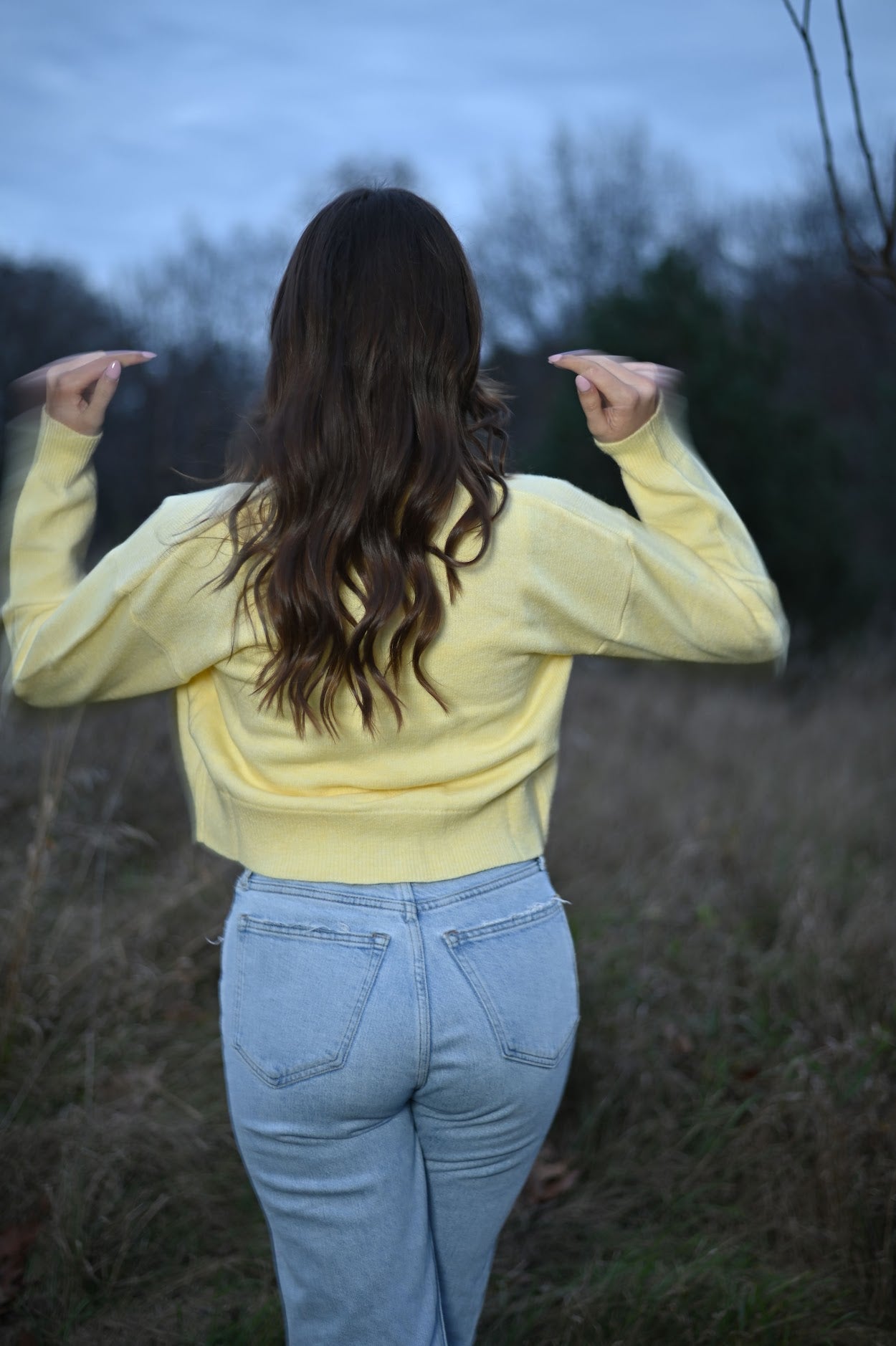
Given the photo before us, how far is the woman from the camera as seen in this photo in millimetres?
1198

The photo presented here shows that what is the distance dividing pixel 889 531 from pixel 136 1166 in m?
10.9

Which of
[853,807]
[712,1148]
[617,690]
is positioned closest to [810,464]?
[617,690]

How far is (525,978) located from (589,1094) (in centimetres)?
168

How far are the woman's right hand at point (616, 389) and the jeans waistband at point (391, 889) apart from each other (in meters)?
0.56

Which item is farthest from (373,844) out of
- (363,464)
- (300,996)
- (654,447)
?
(654,447)

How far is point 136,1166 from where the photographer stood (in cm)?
238

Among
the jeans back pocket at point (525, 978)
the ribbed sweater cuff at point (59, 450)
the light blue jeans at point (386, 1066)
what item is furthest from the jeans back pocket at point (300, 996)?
the ribbed sweater cuff at point (59, 450)

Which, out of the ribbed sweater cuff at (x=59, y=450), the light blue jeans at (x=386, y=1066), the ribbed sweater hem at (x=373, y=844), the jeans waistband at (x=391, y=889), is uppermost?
the ribbed sweater cuff at (x=59, y=450)

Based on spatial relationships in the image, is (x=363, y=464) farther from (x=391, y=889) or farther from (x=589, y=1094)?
(x=589, y=1094)

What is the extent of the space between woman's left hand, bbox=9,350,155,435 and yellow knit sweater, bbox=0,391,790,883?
0.02 meters

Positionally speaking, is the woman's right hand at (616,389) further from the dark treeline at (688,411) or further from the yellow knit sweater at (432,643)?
the dark treeline at (688,411)

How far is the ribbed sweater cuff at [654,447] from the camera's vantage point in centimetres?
132

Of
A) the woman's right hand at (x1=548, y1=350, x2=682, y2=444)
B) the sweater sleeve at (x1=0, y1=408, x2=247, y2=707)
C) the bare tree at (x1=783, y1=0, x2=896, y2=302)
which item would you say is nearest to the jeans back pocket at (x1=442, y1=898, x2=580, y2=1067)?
the sweater sleeve at (x1=0, y1=408, x2=247, y2=707)

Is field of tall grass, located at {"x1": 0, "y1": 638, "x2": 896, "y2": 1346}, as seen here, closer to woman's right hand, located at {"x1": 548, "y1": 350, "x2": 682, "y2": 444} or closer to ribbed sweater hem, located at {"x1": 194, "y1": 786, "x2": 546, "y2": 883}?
ribbed sweater hem, located at {"x1": 194, "y1": 786, "x2": 546, "y2": 883}
